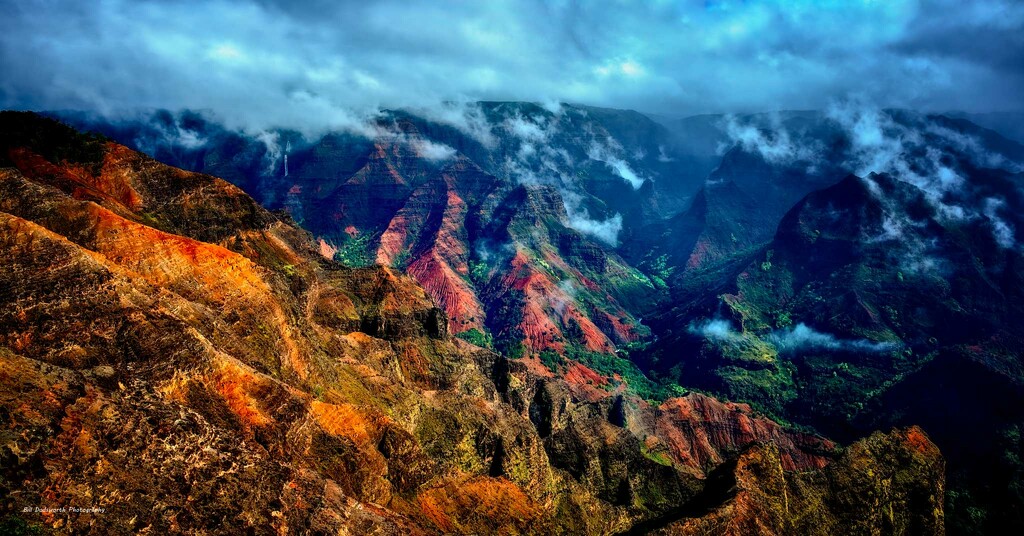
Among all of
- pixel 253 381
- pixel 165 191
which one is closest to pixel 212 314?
pixel 253 381

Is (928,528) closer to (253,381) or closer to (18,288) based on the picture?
(253,381)

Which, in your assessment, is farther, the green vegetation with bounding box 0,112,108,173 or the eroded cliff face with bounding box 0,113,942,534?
the green vegetation with bounding box 0,112,108,173

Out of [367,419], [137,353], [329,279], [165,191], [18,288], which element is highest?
[18,288]

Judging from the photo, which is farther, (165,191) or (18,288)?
(165,191)

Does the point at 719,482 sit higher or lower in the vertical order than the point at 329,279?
higher

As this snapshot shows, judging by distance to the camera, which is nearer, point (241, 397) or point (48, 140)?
point (241, 397)

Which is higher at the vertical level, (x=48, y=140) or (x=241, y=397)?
(x=48, y=140)

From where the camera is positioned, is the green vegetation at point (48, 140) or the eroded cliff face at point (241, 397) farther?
the green vegetation at point (48, 140)

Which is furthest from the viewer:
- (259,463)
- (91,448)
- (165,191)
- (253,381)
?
(165,191)
